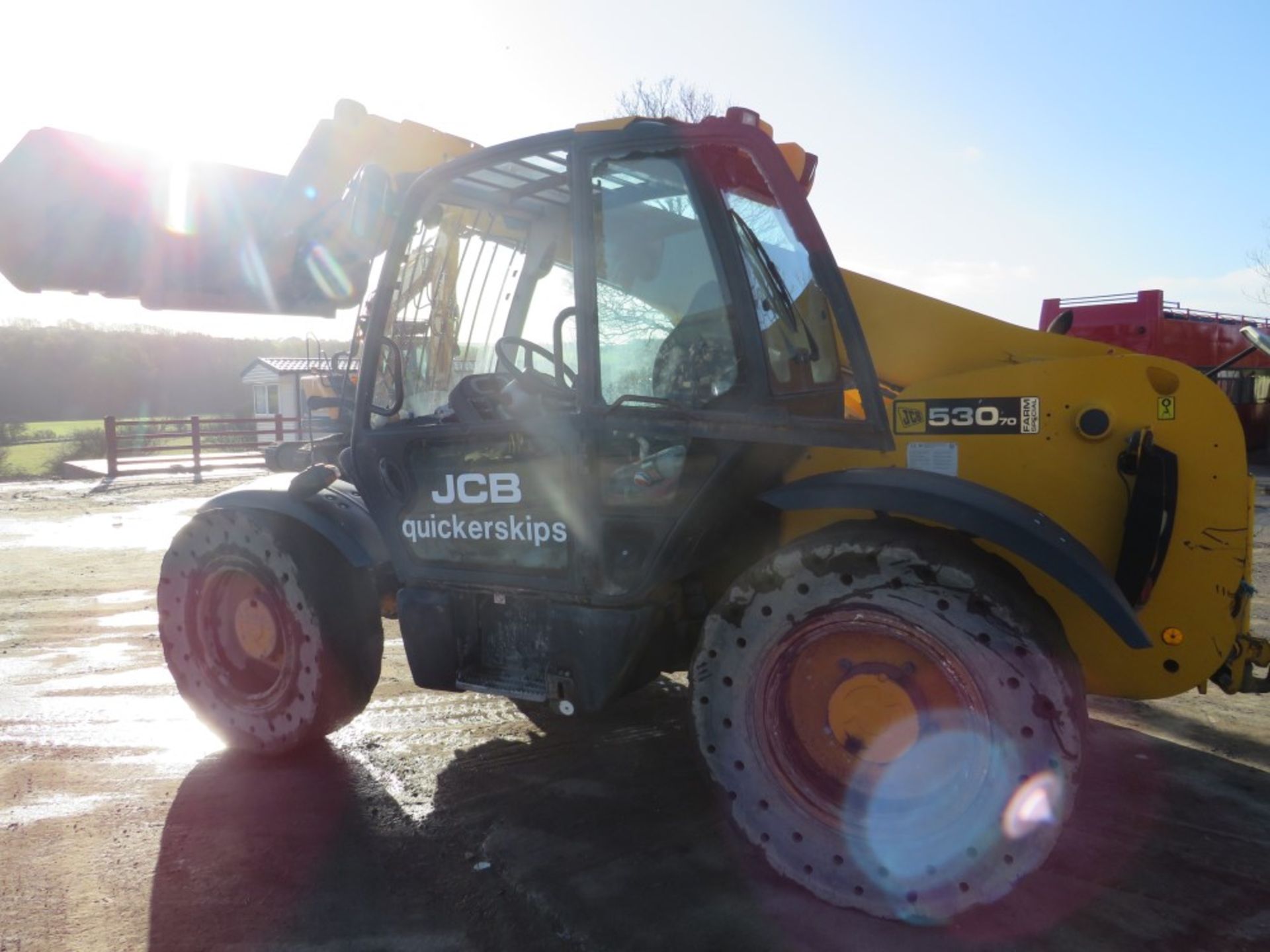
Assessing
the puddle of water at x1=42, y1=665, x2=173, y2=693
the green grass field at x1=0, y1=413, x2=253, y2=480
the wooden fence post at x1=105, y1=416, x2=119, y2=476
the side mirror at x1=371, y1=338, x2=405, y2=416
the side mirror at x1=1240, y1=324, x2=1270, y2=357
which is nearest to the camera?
the side mirror at x1=1240, y1=324, x2=1270, y2=357

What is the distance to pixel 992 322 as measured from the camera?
11.6 ft

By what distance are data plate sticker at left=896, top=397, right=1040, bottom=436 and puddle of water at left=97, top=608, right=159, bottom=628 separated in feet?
18.5

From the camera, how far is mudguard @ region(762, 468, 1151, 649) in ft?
8.60

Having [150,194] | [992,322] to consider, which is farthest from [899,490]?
[150,194]

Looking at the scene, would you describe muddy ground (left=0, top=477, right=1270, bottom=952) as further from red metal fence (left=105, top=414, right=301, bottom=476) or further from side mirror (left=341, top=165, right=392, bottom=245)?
red metal fence (left=105, top=414, right=301, bottom=476)

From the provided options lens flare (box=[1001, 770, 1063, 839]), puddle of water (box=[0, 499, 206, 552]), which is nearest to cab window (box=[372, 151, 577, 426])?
lens flare (box=[1001, 770, 1063, 839])

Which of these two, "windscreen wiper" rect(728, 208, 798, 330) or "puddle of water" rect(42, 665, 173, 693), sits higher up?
"windscreen wiper" rect(728, 208, 798, 330)

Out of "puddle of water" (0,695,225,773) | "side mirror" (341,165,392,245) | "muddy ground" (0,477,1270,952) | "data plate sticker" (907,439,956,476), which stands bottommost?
"puddle of water" (0,695,225,773)

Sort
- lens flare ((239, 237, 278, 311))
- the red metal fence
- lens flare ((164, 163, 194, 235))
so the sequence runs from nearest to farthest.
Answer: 1. lens flare ((164, 163, 194, 235))
2. lens flare ((239, 237, 278, 311))
3. the red metal fence

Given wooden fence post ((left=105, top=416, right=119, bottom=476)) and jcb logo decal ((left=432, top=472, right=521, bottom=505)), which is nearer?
jcb logo decal ((left=432, top=472, right=521, bottom=505))

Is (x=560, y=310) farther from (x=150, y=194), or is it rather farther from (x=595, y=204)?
(x=150, y=194)

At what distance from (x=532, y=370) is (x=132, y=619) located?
504 cm

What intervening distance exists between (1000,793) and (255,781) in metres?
2.94

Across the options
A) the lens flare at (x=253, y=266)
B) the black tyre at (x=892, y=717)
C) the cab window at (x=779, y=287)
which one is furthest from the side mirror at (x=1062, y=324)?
the lens flare at (x=253, y=266)
